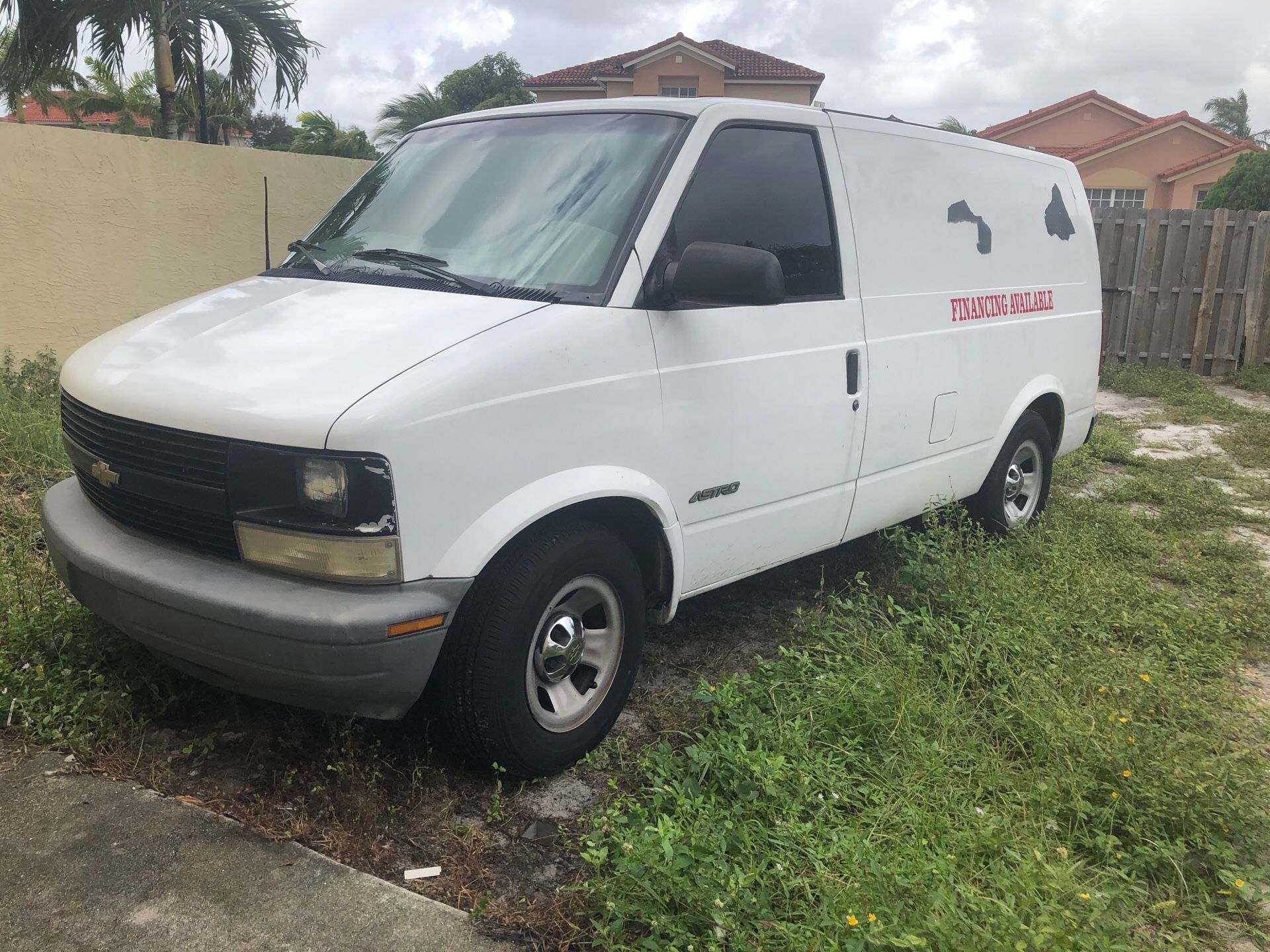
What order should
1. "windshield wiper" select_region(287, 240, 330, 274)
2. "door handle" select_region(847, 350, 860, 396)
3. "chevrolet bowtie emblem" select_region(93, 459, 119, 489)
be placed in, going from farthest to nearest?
"door handle" select_region(847, 350, 860, 396), "windshield wiper" select_region(287, 240, 330, 274), "chevrolet bowtie emblem" select_region(93, 459, 119, 489)

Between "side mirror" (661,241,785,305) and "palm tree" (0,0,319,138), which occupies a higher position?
"palm tree" (0,0,319,138)

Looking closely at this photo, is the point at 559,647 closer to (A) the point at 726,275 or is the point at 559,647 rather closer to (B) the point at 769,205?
(A) the point at 726,275

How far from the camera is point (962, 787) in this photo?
9.72 ft

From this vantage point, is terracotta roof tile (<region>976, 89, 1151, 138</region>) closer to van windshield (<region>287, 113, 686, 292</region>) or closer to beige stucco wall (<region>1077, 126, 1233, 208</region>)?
beige stucco wall (<region>1077, 126, 1233, 208</region>)

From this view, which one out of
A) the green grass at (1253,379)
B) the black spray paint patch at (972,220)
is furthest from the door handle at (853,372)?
the green grass at (1253,379)

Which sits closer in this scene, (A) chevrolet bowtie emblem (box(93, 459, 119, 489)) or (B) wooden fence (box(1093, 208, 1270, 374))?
(A) chevrolet bowtie emblem (box(93, 459, 119, 489))

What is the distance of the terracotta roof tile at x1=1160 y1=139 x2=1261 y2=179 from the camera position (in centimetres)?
3112

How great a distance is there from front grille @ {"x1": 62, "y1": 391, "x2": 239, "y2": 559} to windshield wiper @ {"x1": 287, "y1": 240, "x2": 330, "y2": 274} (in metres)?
0.95

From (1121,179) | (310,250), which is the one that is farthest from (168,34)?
(1121,179)

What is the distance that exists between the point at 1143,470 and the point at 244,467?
6944 millimetres

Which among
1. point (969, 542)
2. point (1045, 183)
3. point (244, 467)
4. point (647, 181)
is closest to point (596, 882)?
point (244, 467)

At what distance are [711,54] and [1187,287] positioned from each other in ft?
80.9

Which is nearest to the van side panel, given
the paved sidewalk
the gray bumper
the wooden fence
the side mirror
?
the side mirror

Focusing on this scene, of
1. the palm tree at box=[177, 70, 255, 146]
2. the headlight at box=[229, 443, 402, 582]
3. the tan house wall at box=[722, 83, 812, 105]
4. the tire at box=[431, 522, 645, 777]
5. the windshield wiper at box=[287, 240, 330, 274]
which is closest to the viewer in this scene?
the headlight at box=[229, 443, 402, 582]
